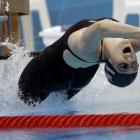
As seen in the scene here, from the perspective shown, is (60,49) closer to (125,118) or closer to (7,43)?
(125,118)

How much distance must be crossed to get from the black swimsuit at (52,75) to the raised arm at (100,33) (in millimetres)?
239

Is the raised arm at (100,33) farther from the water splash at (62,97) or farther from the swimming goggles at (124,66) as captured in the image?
the water splash at (62,97)

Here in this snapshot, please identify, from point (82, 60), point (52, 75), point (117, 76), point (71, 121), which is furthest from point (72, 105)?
point (117, 76)

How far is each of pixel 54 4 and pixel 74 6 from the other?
0.25 meters

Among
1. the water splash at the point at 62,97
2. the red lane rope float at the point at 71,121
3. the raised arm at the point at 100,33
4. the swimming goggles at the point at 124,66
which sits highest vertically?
the raised arm at the point at 100,33

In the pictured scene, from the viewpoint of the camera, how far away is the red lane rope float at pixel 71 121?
2016mm

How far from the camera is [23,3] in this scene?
154 inches

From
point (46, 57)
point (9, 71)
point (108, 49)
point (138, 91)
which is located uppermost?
point (108, 49)

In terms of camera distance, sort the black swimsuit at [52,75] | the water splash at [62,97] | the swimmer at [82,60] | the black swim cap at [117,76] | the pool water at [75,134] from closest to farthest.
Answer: the pool water at [75,134]
the swimmer at [82,60]
the black swim cap at [117,76]
the black swimsuit at [52,75]
the water splash at [62,97]

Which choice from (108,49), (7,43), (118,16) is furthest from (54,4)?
(108,49)

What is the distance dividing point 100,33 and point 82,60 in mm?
424

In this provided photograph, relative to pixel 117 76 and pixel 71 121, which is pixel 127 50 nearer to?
pixel 117 76

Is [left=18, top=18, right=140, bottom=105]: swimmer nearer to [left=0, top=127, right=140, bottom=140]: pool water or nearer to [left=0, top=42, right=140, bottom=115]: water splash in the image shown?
[left=0, top=42, right=140, bottom=115]: water splash

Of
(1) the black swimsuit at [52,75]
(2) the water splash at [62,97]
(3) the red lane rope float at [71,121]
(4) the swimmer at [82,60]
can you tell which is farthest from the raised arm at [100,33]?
(2) the water splash at [62,97]
